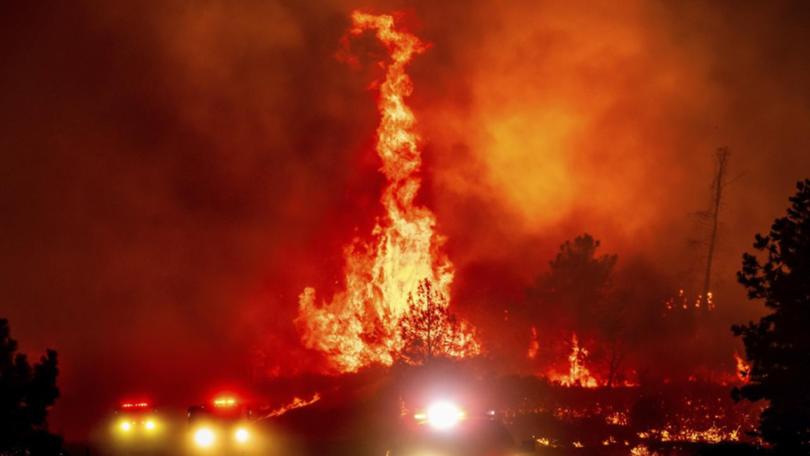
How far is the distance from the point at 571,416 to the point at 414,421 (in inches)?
772

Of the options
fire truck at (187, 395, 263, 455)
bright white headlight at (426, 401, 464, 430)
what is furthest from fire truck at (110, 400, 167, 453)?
bright white headlight at (426, 401, 464, 430)

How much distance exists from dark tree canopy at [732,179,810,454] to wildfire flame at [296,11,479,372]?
20863 mm

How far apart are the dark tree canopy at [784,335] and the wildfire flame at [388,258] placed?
2086cm

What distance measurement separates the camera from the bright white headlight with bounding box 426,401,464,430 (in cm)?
1390

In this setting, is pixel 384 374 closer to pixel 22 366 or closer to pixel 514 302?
pixel 514 302

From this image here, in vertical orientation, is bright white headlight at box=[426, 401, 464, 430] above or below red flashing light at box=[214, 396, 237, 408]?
below

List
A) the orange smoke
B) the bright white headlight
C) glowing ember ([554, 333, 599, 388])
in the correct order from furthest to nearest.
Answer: glowing ember ([554, 333, 599, 388]) → the orange smoke → the bright white headlight

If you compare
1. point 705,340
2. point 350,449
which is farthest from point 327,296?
point 705,340

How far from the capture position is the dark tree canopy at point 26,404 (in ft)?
46.5

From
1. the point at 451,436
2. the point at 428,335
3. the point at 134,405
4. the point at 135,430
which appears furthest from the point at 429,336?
the point at 451,436

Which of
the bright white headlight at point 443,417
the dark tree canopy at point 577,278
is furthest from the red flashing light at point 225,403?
the dark tree canopy at point 577,278

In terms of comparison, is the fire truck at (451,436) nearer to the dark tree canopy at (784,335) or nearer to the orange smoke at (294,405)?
the dark tree canopy at (784,335)

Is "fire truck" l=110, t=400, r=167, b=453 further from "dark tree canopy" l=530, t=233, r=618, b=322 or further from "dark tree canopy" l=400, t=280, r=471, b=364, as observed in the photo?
"dark tree canopy" l=530, t=233, r=618, b=322

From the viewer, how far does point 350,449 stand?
2628cm
